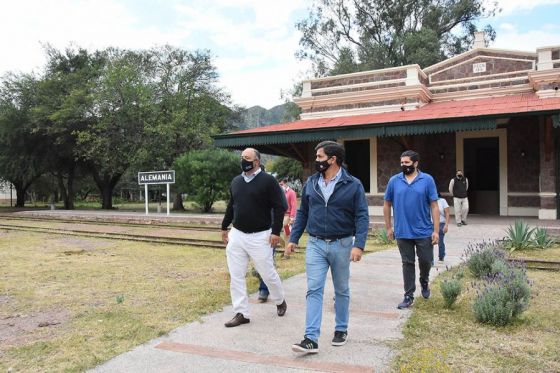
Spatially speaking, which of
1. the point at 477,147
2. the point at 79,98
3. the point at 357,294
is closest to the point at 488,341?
the point at 357,294

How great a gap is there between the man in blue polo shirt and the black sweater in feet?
4.46

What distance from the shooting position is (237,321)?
15.5ft

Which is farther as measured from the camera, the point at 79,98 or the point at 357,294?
the point at 79,98

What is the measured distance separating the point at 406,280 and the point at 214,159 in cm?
1751

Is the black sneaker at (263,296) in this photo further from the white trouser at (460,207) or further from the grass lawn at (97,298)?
the white trouser at (460,207)

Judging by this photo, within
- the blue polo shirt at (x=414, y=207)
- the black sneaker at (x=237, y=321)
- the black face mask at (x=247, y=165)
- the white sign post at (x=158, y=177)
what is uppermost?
the white sign post at (x=158, y=177)

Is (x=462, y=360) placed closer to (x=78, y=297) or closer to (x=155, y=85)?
(x=78, y=297)

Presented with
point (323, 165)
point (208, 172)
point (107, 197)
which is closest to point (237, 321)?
point (323, 165)

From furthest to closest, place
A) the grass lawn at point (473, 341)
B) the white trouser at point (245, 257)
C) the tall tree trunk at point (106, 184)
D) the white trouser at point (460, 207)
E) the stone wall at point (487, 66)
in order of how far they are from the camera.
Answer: the tall tree trunk at point (106, 184), the stone wall at point (487, 66), the white trouser at point (460, 207), the white trouser at point (245, 257), the grass lawn at point (473, 341)

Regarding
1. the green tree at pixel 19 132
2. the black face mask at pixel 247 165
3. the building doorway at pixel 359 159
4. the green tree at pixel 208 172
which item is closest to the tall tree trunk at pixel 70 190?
the green tree at pixel 19 132

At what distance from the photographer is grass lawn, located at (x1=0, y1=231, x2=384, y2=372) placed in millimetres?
4227

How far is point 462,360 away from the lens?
3.79 metres

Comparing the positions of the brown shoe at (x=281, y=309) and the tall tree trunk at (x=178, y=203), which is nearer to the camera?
the brown shoe at (x=281, y=309)

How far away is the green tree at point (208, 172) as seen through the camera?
22000 mm
